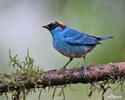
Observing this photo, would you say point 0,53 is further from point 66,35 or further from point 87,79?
point 87,79

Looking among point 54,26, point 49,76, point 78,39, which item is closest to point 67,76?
point 49,76

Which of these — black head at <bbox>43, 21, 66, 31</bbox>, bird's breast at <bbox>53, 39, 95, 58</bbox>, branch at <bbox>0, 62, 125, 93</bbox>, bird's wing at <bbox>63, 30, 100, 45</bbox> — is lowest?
branch at <bbox>0, 62, 125, 93</bbox>

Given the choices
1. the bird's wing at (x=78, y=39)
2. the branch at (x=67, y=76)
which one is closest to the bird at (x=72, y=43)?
the bird's wing at (x=78, y=39)

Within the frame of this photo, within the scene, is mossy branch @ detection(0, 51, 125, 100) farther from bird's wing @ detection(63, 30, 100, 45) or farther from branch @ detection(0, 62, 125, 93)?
bird's wing @ detection(63, 30, 100, 45)

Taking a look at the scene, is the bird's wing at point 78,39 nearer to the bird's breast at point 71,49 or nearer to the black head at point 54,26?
the bird's breast at point 71,49

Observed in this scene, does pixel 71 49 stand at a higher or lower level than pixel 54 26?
lower

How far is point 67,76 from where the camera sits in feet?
11.4

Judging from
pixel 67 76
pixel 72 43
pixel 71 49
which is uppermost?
pixel 72 43

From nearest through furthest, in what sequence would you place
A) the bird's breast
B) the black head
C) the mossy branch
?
the mossy branch
the bird's breast
the black head

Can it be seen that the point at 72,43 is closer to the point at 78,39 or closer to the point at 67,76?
the point at 78,39

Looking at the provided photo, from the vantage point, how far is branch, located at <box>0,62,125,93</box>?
3303 mm

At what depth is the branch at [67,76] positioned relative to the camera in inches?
130

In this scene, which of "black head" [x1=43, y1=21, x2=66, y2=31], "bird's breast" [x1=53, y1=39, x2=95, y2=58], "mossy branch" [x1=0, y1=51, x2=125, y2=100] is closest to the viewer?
"mossy branch" [x1=0, y1=51, x2=125, y2=100]

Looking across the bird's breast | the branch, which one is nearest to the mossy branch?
the branch
